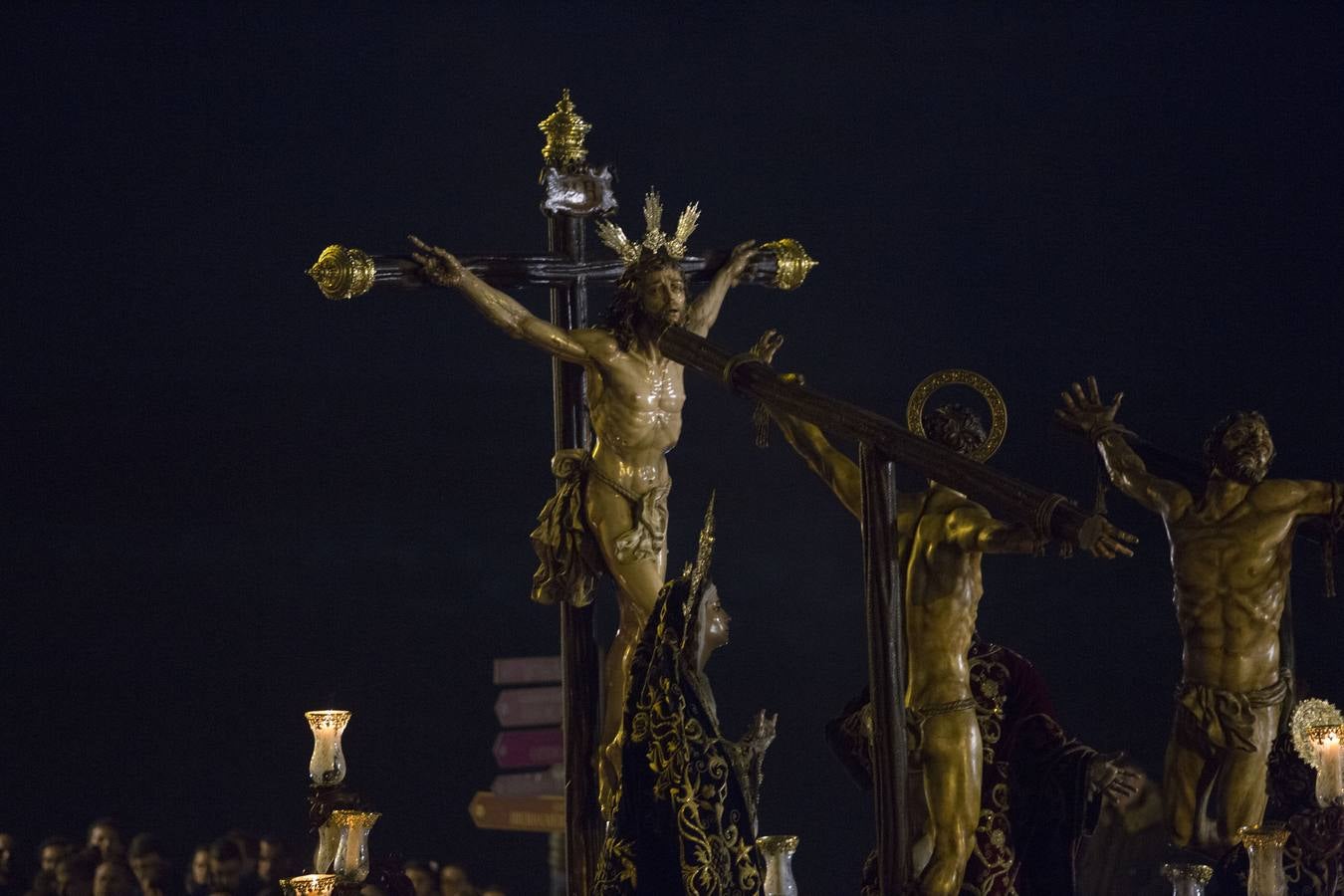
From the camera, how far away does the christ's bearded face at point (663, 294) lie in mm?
6648

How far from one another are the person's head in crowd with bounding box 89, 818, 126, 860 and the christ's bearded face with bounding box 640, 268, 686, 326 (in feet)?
12.1

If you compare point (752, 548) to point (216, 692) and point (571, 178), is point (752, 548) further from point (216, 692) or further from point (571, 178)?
point (571, 178)

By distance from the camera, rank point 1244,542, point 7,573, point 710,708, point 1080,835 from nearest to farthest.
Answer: point 710,708 → point 1080,835 → point 1244,542 → point 7,573

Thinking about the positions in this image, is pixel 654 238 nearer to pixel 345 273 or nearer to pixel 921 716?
pixel 345 273

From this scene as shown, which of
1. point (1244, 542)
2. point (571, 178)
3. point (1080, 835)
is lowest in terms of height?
point (1080, 835)

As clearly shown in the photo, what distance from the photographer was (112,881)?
336 inches

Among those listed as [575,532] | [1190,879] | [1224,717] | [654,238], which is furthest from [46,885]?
[1190,879]

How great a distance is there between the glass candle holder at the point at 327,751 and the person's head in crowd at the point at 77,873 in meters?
3.08

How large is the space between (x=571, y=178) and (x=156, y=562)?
154 inches

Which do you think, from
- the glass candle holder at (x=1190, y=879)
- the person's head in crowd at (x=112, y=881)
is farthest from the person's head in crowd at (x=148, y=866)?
the glass candle holder at (x=1190, y=879)

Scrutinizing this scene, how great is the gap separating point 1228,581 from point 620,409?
1.86 m

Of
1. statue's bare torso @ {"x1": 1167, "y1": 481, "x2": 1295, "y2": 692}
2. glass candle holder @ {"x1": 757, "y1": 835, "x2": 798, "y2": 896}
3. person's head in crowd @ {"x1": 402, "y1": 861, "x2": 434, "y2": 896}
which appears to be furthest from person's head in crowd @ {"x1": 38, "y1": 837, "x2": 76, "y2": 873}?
statue's bare torso @ {"x1": 1167, "y1": 481, "x2": 1295, "y2": 692}

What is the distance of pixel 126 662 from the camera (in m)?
10.2

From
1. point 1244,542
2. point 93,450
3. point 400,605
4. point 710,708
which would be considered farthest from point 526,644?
point 710,708
